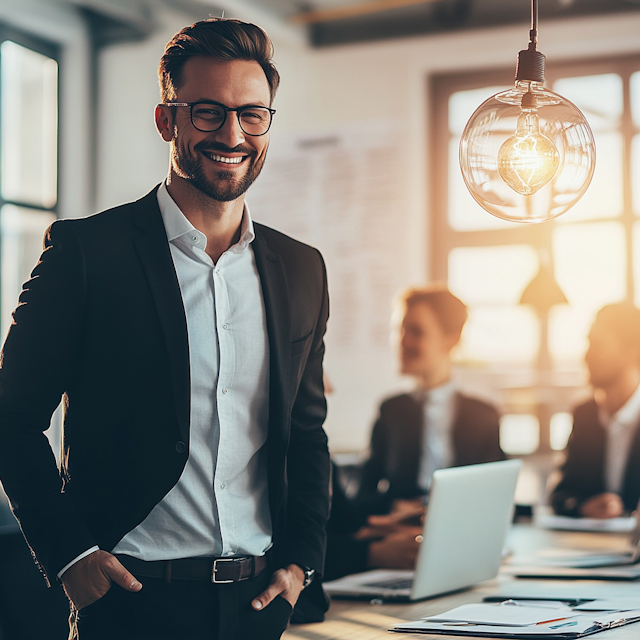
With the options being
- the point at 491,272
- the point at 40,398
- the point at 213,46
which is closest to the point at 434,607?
the point at 40,398

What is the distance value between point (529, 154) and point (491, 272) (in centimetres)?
354

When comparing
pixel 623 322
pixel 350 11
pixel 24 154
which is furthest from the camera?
pixel 24 154

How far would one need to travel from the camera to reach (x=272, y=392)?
1.53 metres

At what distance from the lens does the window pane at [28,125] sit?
208 inches

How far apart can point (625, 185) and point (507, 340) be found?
1.09 meters

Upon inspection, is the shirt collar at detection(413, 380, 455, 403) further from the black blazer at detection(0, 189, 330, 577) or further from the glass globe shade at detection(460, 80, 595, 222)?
the black blazer at detection(0, 189, 330, 577)

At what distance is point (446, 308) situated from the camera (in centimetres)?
355

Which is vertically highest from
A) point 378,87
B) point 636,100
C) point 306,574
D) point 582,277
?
point 378,87

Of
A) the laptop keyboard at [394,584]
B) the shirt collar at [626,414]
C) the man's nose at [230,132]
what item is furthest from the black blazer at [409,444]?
the man's nose at [230,132]

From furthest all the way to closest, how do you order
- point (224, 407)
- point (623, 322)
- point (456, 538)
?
1. point (623, 322)
2. point (456, 538)
3. point (224, 407)

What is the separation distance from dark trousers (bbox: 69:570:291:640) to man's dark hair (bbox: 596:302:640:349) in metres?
2.63

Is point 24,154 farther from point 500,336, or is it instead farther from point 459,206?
point 500,336

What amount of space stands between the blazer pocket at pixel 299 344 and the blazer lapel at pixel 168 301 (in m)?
0.24

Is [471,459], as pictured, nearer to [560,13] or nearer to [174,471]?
[174,471]
